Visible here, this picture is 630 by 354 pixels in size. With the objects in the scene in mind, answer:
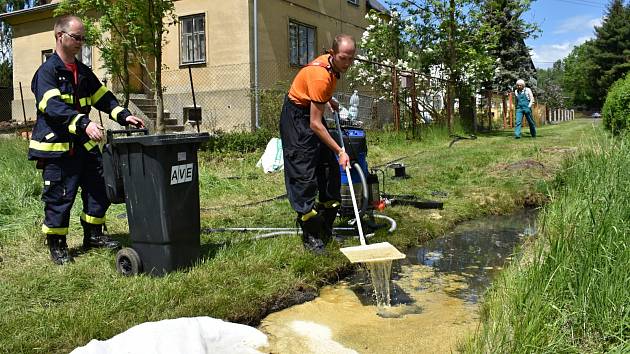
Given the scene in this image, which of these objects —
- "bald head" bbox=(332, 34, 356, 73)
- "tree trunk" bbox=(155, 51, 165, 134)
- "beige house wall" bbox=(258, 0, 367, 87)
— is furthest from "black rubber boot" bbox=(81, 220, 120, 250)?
"beige house wall" bbox=(258, 0, 367, 87)

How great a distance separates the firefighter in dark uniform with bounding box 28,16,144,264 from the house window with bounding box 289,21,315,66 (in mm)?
13432

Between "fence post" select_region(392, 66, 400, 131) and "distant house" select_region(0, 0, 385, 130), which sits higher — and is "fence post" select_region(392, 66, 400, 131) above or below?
below

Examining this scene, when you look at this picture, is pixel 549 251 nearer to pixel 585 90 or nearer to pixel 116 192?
pixel 116 192

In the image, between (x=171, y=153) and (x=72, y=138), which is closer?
(x=171, y=153)

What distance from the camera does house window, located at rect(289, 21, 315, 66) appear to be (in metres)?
17.8

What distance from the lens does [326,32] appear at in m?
19.7

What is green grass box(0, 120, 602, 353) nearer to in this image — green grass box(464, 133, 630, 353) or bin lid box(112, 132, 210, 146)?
bin lid box(112, 132, 210, 146)

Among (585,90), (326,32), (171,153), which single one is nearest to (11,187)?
(171,153)

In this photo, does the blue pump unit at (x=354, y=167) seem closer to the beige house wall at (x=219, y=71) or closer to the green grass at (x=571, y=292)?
the green grass at (x=571, y=292)

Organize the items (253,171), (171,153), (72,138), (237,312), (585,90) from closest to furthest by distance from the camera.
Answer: (237,312)
(171,153)
(72,138)
(253,171)
(585,90)

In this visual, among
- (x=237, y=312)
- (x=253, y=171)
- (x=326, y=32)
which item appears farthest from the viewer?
(x=326, y=32)

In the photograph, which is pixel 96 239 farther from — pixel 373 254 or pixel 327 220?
pixel 373 254

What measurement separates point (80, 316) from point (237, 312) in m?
0.88

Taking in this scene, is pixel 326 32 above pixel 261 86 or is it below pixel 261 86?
above
